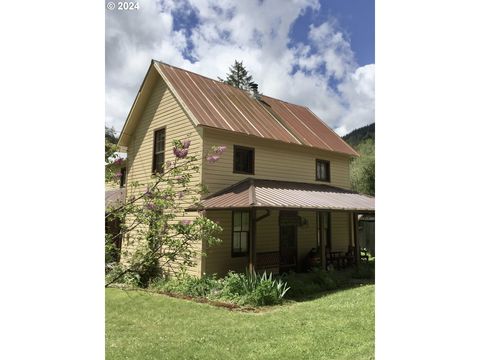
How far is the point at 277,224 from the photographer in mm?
10484

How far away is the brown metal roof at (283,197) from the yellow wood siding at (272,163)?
0.27 meters

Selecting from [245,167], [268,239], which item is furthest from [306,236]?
[245,167]

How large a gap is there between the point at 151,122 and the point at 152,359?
6.54 meters

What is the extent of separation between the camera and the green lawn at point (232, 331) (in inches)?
152

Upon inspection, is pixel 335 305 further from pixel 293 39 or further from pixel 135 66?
pixel 135 66

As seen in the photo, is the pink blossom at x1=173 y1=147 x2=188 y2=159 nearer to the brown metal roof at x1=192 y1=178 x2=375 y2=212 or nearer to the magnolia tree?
the magnolia tree

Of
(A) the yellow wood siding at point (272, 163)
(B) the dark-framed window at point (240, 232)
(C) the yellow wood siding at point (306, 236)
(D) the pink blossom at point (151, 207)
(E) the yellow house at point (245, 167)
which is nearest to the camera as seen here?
(D) the pink blossom at point (151, 207)

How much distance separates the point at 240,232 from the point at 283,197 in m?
1.61

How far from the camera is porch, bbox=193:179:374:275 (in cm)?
A: 822

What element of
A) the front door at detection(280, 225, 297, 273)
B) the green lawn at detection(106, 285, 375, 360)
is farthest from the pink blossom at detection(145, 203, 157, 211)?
the front door at detection(280, 225, 297, 273)

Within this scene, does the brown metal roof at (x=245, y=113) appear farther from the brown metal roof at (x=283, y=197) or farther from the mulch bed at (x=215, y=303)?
the mulch bed at (x=215, y=303)

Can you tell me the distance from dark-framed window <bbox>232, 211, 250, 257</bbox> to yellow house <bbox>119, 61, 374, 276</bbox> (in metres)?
0.03

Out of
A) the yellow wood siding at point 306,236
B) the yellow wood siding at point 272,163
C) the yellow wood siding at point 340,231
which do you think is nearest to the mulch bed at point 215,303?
the yellow wood siding at point 272,163
